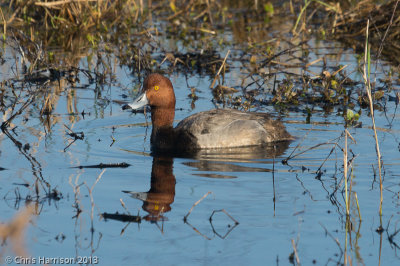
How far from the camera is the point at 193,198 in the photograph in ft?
23.3

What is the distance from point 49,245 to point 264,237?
173cm

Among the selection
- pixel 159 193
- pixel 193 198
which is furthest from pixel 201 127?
pixel 193 198

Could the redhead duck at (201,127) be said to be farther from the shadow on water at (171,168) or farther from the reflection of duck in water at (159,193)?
the reflection of duck in water at (159,193)

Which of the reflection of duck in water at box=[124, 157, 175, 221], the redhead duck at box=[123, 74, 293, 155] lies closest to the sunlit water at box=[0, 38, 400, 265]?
the reflection of duck in water at box=[124, 157, 175, 221]

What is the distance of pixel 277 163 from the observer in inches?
336

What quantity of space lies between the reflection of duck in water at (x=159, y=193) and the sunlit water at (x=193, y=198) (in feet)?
0.04

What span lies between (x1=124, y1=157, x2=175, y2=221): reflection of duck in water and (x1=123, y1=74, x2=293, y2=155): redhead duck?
0.81m

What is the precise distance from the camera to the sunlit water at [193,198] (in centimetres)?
579

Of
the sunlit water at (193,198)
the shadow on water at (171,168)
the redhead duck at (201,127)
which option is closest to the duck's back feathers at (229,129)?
the redhead duck at (201,127)

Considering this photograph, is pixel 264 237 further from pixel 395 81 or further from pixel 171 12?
pixel 171 12

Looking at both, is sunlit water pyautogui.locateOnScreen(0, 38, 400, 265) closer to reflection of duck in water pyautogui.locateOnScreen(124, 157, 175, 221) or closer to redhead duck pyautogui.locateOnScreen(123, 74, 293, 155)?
reflection of duck in water pyautogui.locateOnScreen(124, 157, 175, 221)

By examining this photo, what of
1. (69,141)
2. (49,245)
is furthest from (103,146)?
(49,245)

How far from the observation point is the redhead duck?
9367 millimetres

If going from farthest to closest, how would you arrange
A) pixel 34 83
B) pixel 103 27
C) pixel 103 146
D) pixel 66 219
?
pixel 103 27
pixel 34 83
pixel 103 146
pixel 66 219
